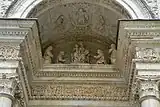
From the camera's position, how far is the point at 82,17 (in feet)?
39.1

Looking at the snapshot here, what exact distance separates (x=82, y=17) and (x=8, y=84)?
352cm

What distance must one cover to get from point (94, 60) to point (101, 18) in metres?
1.20

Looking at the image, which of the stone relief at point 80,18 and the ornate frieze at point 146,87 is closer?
the ornate frieze at point 146,87

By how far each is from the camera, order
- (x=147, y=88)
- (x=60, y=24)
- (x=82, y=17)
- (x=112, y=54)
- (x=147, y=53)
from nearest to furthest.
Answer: (x=147, y=88)
(x=147, y=53)
(x=112, y=54)
(x=82, y=17)
(x=60, y=24)

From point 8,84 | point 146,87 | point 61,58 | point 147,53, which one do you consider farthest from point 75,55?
point 146,87

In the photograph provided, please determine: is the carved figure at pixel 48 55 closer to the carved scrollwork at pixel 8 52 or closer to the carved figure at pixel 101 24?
the carved figure at pixel 101 24

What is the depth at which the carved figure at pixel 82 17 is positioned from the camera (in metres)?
11.8

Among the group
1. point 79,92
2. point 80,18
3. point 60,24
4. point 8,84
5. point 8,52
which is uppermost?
point 80,18

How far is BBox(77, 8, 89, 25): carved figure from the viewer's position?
11797 millimetres

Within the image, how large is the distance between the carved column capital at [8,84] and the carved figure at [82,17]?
10.5ft

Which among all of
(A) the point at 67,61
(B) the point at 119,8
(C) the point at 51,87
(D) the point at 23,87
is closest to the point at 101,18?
(B) the point at 119,8

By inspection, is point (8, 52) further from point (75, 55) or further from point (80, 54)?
point (80, 54)

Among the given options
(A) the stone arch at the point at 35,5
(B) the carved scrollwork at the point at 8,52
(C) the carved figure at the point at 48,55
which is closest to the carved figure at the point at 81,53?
(C) the carved figure at the point at 48,55

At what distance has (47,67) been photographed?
11445 millimetres
